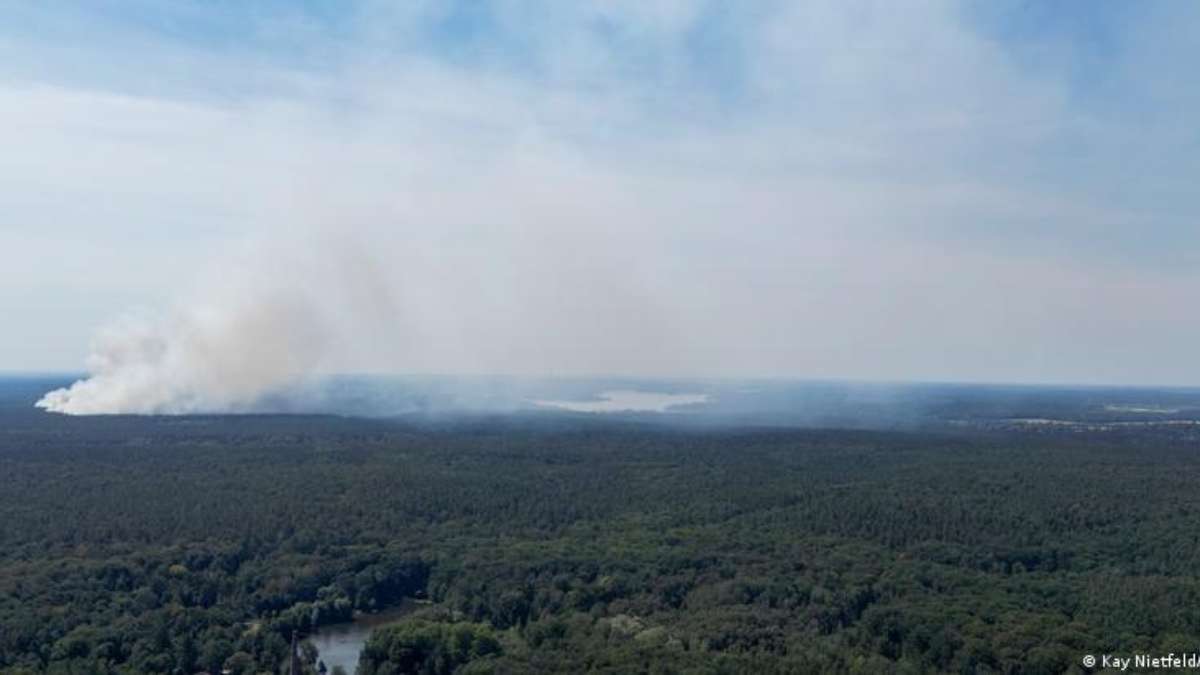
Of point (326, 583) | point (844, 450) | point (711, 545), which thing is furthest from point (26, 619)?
point (844, 450)

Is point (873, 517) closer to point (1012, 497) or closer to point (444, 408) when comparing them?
point (1012, 497)

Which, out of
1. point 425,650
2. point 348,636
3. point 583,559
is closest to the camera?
point 425,650

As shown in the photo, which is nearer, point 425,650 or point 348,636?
point 425,650

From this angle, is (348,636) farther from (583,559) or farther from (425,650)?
(583,559)

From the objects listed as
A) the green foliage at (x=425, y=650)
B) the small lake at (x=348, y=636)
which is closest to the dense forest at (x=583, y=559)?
the green foliage at (x=425, y=650)

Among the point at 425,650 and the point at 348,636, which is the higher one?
the point at 425,650

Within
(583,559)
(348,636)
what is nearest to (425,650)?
(348,636)
